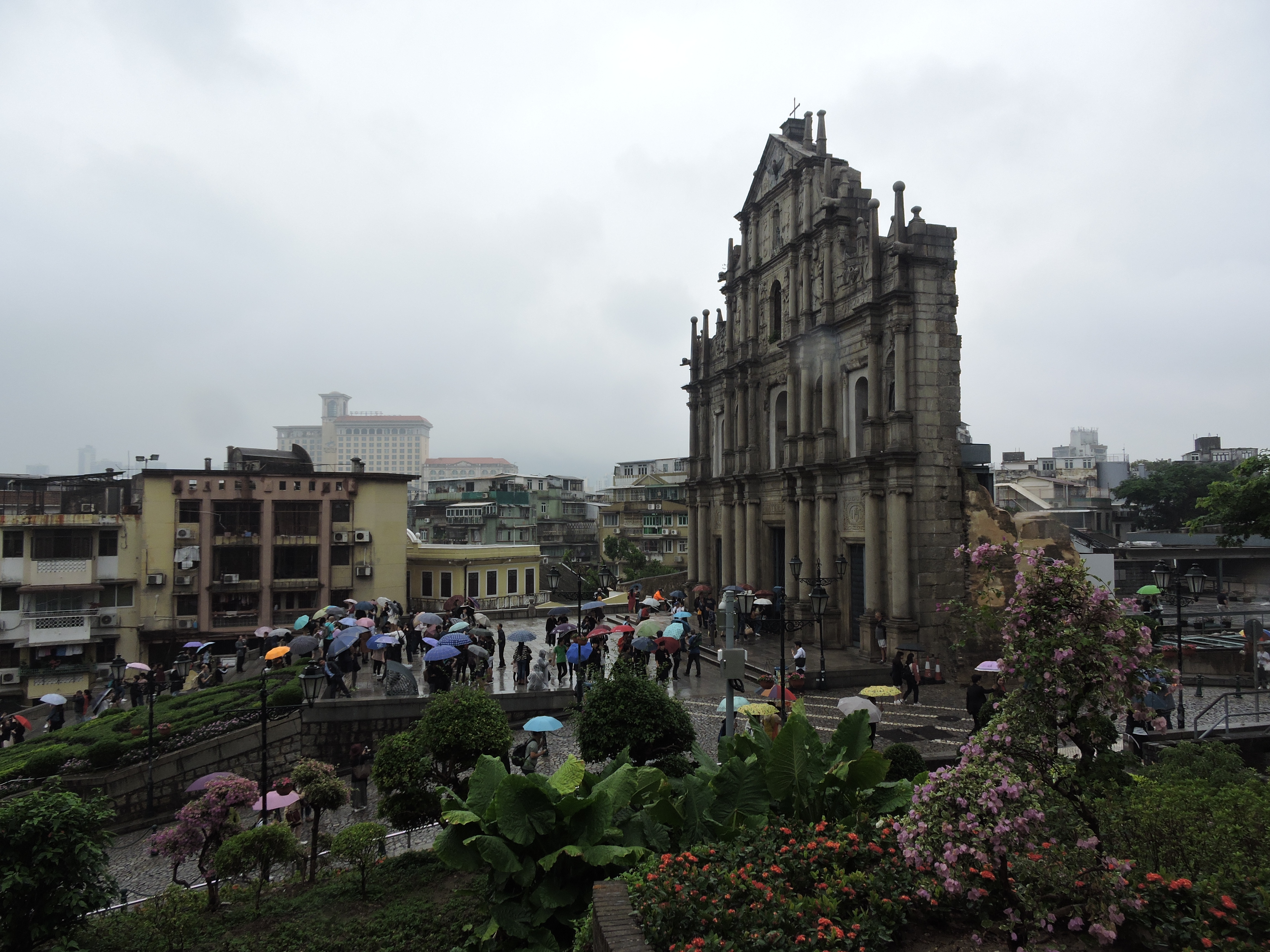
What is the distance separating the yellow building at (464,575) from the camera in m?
45.7

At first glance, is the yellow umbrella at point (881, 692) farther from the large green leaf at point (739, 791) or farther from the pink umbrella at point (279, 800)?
the pink umbrella at point (279, 800)

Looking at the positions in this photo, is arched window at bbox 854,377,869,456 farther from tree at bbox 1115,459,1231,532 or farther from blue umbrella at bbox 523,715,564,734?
tree at bbox 1115,459,1231,532

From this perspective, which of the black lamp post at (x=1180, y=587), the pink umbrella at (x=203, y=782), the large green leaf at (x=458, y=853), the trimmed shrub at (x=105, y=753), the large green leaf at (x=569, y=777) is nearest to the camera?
the large green leaf at (x=458, y=853)

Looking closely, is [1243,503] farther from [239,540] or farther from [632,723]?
[239,540]

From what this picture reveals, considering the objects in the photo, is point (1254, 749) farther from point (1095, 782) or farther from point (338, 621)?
point (338, 621)

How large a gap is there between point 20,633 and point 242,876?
1389 inches

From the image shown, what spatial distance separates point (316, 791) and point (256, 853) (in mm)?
1198

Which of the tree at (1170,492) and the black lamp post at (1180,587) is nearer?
the black lamp post at (1180,587)

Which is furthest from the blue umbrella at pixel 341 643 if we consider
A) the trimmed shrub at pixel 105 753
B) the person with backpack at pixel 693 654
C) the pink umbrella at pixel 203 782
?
the person with backpack at pixel 693 654

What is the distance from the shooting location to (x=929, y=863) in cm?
629

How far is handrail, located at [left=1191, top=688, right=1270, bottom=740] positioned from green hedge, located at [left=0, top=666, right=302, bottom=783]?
20022 millimetres

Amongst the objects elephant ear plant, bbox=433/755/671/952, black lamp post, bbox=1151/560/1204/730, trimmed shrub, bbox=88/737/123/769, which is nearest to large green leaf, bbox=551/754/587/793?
elephant ear plant, bbox=433/755/671/952

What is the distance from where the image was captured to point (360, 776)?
54.6ft

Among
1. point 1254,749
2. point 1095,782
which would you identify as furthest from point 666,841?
point 1254,749
